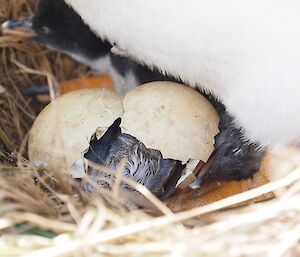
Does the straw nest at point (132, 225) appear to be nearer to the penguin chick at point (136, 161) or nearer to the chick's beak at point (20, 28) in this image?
the penguin chick at point (136, 161)

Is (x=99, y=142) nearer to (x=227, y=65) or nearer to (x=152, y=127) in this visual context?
(x=152, y=127)

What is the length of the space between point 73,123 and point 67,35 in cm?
44

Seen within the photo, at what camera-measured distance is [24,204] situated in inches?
37.8

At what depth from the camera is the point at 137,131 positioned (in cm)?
119

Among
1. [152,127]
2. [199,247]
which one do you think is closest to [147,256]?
[199,247]

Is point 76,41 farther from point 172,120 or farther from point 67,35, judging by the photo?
point 172,120

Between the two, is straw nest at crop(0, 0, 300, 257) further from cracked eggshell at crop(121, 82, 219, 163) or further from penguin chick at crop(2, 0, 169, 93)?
penguin chick at crop(2, 0, 169, 93)

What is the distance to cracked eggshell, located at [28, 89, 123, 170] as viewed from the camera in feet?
3.88

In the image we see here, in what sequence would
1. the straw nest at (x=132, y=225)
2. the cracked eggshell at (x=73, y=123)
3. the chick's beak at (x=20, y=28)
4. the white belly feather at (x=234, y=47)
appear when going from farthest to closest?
1. the chick's beak at (x=20, y=28)
2. the cracked eggshell at (x=73, y=123)
3. the white belly feather at (x=234, y=47)
4. the straw nest at (x=132, y=225)

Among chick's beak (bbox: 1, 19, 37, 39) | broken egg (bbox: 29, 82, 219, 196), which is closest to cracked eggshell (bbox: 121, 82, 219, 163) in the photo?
broken egg (bbox: 29, 82, 219, 196)

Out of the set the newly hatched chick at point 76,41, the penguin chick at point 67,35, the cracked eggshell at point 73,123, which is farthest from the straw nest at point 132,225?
the penguin chick at point 67,35

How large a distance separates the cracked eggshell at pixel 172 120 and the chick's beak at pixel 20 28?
46 centimetres

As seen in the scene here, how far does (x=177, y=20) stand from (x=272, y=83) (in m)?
0.18

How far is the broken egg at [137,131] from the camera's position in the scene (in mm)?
1186
